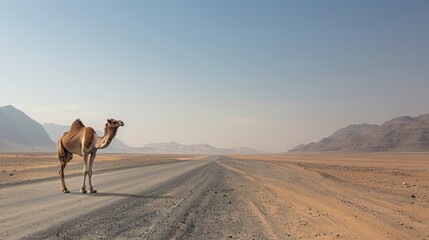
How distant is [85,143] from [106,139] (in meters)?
0.93

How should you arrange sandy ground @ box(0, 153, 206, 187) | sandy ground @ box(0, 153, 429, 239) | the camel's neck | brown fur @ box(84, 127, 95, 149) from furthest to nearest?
sandy ground @ box(0, 153, 206, 187) < brown fur @ box(84, 127, 95, 149) < the camel's neck < sandy ground @ box(0, 153, 429, 239)

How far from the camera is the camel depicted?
47.4 ft

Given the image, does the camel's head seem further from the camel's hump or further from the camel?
the camel's hump

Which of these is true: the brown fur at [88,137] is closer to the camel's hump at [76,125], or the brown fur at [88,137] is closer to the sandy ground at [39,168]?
the camel's hump at [76,125]

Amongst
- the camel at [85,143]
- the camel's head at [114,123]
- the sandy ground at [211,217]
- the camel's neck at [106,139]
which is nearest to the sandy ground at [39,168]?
the camel at [85,143]

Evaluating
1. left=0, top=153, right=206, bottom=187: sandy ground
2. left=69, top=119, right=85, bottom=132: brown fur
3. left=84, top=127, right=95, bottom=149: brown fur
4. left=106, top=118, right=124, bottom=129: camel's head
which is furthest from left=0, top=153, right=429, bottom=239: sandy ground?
left=0, top=153, right=206, bottom=187: sandy ground

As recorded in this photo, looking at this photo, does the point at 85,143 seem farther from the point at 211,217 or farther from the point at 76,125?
the point at 211,217

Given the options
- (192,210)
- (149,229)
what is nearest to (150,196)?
(192,210)

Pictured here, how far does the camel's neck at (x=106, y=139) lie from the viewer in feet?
47.3

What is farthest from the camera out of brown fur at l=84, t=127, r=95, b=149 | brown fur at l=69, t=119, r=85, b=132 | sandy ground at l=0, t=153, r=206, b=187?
sandy ground at l=0, t=153, r=206, b=187

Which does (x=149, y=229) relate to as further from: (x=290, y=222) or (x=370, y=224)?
(x=370, y=224)

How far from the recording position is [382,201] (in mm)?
14219

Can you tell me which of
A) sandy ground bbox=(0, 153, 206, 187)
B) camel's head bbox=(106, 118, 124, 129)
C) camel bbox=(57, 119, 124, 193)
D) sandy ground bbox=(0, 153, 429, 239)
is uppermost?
camel's head bbox=(106, 118, 124, 129)

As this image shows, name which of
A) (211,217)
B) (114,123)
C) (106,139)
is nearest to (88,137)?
(106,139)
